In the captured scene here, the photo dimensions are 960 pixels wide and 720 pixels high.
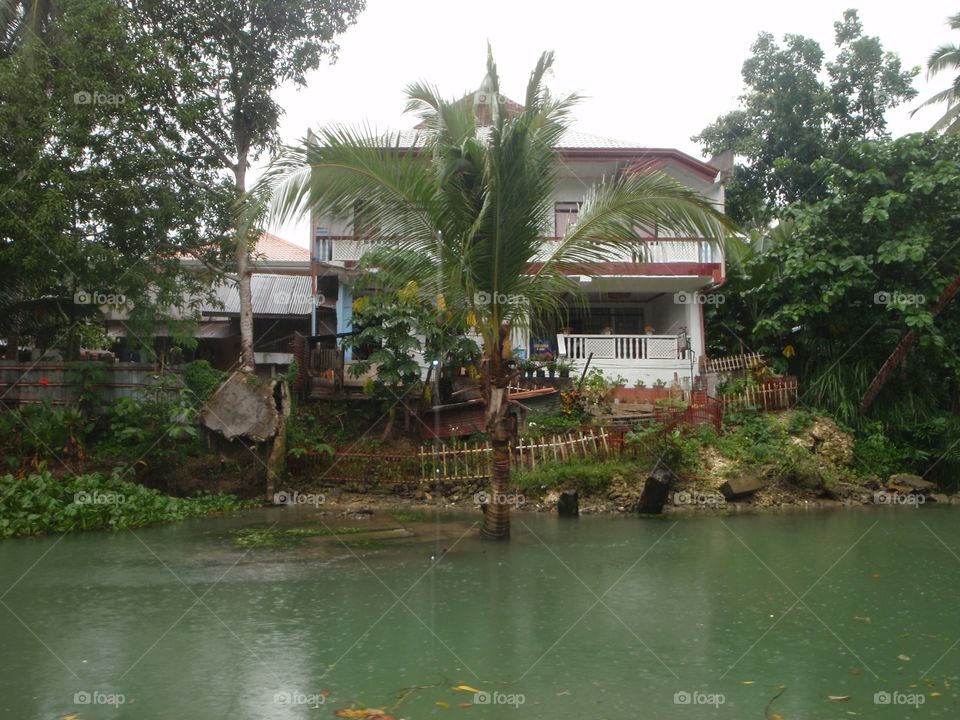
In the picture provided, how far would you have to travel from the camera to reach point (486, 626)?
6.94m

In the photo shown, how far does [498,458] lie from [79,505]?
6.51 meters

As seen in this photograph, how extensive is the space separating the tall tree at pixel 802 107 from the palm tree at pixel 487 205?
47.9 ft

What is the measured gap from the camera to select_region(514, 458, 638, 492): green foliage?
14266 mm

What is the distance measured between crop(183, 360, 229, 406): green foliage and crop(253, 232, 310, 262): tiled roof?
30.9 ft

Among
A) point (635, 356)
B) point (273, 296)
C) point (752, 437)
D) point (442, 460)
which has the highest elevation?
point (273, 296)

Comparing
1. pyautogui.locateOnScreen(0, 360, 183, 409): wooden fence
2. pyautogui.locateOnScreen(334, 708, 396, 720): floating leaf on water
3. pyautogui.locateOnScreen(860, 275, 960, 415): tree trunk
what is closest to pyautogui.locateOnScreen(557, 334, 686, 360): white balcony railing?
pyautogui.locateOnScreen(860, 275, 960, 415): tree trunk

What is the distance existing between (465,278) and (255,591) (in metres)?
4.30

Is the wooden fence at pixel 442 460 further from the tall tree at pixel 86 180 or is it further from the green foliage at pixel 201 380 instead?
the tall tree at pixel 86 180

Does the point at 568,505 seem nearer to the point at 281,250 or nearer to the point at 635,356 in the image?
the point at 635,356

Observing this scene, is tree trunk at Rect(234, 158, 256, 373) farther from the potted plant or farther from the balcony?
the potted plant

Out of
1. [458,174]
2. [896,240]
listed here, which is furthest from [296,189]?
[896,240]

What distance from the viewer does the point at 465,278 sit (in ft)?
32.9

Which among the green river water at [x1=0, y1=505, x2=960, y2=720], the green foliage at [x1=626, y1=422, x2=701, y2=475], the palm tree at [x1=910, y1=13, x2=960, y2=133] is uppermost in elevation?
the palm tree at [x1=910, y1=13, x2=960, y2=133]

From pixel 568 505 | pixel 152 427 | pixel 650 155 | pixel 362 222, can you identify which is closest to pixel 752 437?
pixel 568 505
